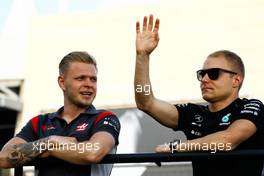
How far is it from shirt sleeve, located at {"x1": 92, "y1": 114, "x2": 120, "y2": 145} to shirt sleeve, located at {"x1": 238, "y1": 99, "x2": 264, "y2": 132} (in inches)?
26.7

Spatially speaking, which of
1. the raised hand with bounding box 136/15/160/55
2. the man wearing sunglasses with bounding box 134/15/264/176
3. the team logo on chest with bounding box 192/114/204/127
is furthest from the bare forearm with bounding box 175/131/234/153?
the raised hand with bounding box 136/15/160/55

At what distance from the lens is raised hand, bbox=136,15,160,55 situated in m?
3.75

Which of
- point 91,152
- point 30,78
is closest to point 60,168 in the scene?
point 91,152

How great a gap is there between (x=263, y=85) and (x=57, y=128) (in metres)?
11.2

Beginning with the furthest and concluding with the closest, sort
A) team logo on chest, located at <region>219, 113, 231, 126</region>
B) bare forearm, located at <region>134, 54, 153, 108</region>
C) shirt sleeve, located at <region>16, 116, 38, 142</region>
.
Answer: shirt sleeve, located at <region>16, 116, 38, 142</region> → bare forearm, located at <region>134, 54, 153, 108</region> → team logo on chest, located at <region>219, 113, 231, 126</region>

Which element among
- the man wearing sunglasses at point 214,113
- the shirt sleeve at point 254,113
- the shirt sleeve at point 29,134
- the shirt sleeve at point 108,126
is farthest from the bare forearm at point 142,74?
the shirt sleeve at point 29,134

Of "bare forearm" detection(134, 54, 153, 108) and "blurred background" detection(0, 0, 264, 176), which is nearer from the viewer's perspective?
"bare forearm" detection(134, 54, 153, 108)

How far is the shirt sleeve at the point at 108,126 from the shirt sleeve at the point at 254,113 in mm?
677

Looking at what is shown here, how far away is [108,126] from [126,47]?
12790 mm

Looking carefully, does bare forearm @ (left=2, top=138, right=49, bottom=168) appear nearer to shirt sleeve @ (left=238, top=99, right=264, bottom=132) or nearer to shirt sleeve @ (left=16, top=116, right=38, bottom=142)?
shirt sleeve @ (left=16, top=116, right=38, bottom=142)

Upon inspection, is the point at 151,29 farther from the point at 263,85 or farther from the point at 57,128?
the point at 263,85

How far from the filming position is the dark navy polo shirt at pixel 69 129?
11.7 ft

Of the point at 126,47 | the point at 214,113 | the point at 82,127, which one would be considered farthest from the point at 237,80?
the point at 126,47

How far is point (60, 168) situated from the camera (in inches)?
141
